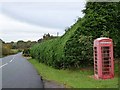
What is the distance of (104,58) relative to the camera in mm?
16297

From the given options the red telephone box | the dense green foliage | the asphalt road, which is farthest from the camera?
the dense green foliage

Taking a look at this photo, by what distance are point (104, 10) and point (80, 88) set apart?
9.38m

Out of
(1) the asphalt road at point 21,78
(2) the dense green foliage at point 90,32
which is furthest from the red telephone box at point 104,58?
(2) the dense green foliage at point 90,32

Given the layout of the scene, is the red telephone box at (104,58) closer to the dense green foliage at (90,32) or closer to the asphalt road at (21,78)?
the asphalt road at (21,78)

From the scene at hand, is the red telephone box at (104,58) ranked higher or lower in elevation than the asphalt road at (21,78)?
higher

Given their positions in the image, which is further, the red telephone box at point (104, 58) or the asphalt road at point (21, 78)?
the red telephone box at point (104, 58)

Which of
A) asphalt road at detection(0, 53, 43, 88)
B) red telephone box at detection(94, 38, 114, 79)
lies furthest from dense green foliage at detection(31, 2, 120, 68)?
red telephone box at detection(94, 38, 114, 79)

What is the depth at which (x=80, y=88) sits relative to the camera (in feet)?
40.5

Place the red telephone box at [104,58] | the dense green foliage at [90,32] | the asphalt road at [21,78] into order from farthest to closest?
the dense green foliage at [90,32] < the red telephone box at [104,58] < the asphalt road at [21,78]

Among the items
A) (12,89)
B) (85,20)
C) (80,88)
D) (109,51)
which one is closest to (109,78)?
(109,51)

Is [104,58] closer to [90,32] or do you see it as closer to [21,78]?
[90,32]

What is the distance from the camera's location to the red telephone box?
15.7 m

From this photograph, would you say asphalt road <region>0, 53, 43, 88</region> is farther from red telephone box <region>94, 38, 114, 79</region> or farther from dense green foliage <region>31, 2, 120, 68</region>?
red telephone box <region>94, 38, 114, 79</region>

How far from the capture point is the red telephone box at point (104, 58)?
15664 mm
